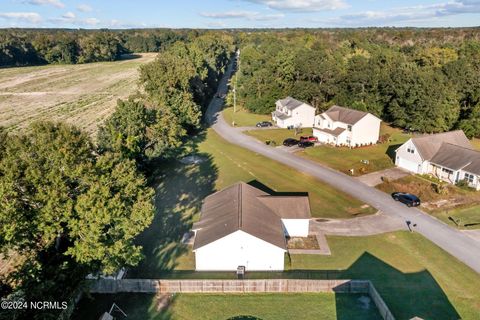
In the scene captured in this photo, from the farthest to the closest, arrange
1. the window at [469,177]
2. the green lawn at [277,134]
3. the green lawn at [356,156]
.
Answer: the green lawn at [277,134], the green lawn at [356,156], the window at [469,177]

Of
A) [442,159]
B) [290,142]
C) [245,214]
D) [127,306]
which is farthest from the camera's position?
[290,142]

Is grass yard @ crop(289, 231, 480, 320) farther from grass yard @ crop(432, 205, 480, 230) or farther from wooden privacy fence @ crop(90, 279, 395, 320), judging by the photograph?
grass yard @ crop(432, 205, 480, 230)

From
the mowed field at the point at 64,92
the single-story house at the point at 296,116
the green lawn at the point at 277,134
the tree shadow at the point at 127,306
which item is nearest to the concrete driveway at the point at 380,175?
the green lawn at the point at 277,134

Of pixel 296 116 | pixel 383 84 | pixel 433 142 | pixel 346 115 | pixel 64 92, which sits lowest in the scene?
pixel 296 116

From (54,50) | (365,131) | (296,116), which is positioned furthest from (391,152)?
(54,50)

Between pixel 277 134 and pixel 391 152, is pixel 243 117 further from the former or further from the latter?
pixel 391 152

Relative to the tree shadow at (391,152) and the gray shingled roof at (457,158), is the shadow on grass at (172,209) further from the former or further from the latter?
the gray shingled roof at (457,158)

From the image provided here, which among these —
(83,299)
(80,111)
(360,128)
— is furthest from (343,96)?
(83,299)
